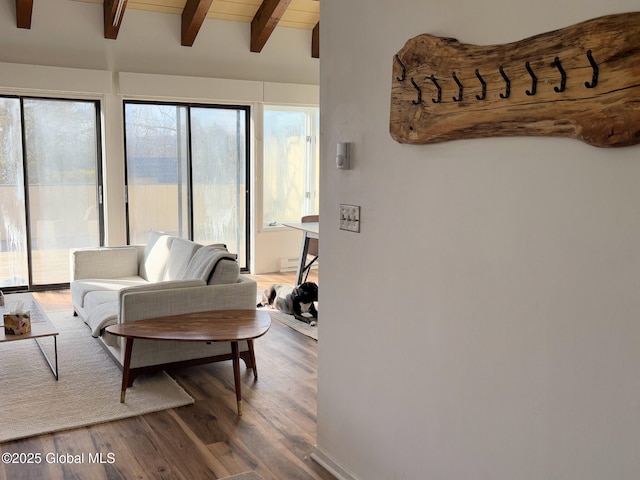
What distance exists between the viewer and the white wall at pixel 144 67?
241 inches

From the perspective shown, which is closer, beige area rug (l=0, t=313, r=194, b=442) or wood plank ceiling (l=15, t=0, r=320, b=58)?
beige area rug (l=0, t=313, r=194, b=442)

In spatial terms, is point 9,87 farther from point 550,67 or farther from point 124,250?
point 550,67

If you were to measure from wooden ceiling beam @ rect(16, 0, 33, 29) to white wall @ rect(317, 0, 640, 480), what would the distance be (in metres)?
4.40

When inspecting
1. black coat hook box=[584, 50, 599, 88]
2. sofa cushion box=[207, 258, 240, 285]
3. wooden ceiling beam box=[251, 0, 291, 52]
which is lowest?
sofa cushion box=[207, 258, 240, 285]

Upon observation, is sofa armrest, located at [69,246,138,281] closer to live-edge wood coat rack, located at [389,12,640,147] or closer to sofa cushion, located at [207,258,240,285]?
sofa cushion, located at [207,258,240,285]

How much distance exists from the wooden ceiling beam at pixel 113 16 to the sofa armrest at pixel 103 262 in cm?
237

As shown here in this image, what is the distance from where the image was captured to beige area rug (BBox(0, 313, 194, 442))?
3236mm

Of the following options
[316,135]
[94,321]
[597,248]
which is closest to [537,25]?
[597,248]

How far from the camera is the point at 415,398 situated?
2240mm

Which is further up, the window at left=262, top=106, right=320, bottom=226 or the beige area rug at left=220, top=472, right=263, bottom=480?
the window at left=262, top=106, right=320, bottom=226

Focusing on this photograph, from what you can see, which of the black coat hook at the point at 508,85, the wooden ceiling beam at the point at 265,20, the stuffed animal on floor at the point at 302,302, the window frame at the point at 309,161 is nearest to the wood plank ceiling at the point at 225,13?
the wooden ceiling beam at the point at 265,20

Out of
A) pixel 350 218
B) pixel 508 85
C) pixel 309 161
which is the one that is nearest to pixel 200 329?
pixel 350 218

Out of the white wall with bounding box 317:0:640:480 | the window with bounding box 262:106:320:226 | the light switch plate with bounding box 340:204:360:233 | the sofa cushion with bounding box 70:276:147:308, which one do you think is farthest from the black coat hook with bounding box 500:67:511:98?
the window with bounding box 262:106:320:226

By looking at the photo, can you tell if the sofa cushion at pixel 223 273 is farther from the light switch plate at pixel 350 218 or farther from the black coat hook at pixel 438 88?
the black coat hook at pixel 438 88
